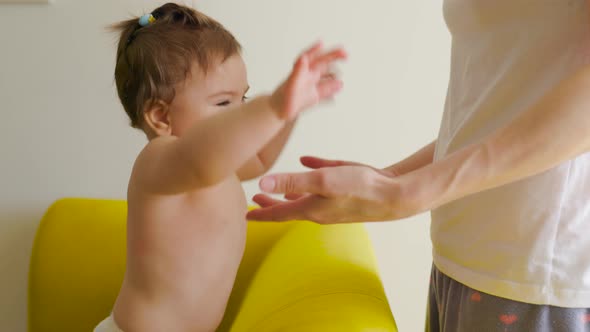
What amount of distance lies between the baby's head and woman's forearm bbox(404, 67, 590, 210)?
45cm

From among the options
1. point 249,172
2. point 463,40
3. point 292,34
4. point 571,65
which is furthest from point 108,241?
point 571,65

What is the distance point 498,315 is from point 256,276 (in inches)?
22.8

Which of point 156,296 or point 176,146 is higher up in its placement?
point 176,146

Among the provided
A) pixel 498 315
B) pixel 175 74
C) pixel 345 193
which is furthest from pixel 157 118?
pixel 498 315

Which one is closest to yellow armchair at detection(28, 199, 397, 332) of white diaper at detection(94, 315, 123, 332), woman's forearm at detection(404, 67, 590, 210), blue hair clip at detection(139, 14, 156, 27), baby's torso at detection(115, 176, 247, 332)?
baby's torso at detection(115, 176, 247, 332)

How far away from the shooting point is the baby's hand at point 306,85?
57 cm

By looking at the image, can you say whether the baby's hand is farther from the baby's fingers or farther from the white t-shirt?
the white t-shirt

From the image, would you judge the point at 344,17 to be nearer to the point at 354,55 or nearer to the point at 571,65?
the point at 354,55

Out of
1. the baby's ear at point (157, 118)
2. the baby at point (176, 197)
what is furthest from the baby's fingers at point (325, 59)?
the baby's ear at point (157, 118)

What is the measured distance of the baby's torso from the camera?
0.89m

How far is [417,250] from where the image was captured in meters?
1.47

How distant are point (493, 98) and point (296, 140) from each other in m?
0.78

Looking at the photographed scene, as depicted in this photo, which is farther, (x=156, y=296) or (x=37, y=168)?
(x=37, y=168)

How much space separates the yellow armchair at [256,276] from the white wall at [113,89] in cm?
15
